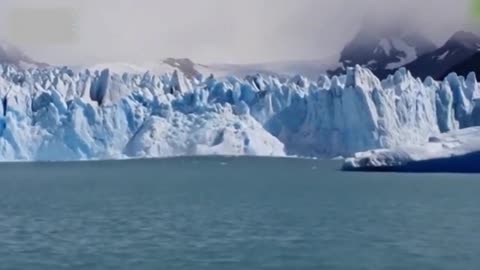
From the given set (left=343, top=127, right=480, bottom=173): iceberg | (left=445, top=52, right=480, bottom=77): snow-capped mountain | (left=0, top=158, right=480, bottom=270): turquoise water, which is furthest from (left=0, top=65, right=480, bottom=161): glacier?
(left=445, top=52, right=480, bottom=77): snow-capped mountain

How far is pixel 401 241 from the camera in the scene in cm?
1485

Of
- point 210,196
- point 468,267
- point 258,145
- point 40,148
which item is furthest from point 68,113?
point 468,267

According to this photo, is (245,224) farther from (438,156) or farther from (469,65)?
(469,65)

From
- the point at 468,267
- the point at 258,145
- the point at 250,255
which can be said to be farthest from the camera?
the point at 258,145

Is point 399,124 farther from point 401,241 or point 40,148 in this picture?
point 401,241

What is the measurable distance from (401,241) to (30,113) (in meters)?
36.2

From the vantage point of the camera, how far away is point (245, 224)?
17.8m

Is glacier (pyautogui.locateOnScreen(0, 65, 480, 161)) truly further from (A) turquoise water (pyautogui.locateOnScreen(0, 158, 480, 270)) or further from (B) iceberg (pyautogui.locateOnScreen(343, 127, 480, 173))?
(A) turquoise water (pyautogui.locateOnScreen(0, 158, 480, 270))

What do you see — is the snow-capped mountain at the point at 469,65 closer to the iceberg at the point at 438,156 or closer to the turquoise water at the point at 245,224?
the iceberg at the point at 438,156

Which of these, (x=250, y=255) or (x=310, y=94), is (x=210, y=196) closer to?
(x=250, y=255)

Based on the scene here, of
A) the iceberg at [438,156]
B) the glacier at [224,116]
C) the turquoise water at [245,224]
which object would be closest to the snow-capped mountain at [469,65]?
the glacier at [224,116]

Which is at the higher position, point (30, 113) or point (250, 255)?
point (30, 113)

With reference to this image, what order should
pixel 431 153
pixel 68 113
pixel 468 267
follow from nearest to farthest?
pixel 468 267, pixel 431 153, pixel 68 113

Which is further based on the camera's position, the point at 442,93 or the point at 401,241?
the point at 442,93
